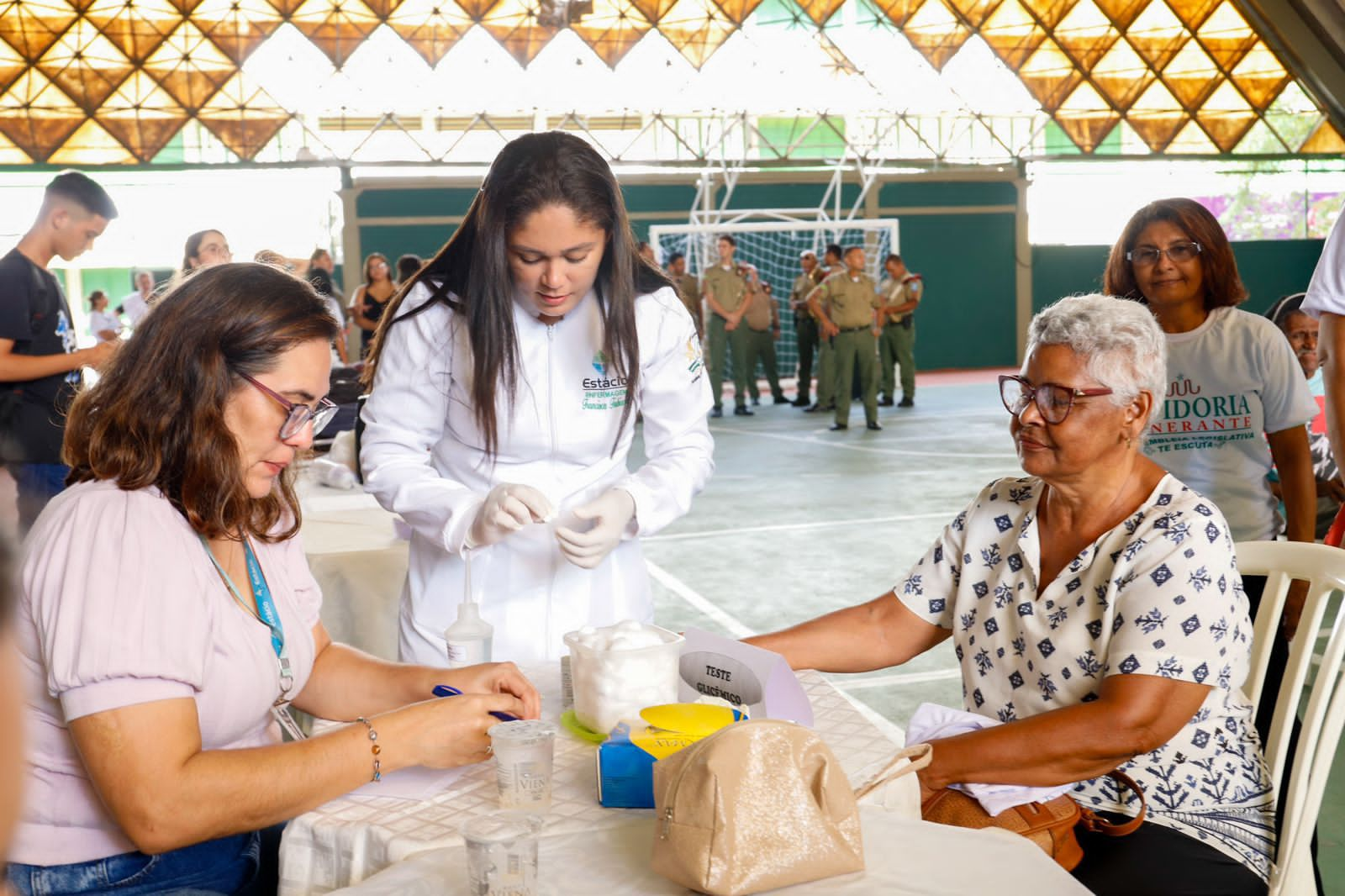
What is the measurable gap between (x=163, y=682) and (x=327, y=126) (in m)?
17.3

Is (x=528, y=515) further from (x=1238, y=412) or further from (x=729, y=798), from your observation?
(x=1238, y=412)

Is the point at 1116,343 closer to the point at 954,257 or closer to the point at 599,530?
the point at 599,530

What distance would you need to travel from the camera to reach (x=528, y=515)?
205 cm

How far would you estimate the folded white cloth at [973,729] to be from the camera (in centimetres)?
181

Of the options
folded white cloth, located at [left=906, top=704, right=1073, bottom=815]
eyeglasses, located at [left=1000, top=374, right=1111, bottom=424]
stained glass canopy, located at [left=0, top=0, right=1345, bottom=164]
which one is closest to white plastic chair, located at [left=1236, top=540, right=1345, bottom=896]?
folded white cloth, located at [left=906, top=704, right=1073, bottom=815]

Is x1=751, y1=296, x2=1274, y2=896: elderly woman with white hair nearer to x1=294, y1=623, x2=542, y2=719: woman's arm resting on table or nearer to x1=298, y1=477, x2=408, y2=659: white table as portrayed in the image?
x1=294, y1=623, x2=542, y2=719: woman's arm resting on table

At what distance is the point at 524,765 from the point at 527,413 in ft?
3.11

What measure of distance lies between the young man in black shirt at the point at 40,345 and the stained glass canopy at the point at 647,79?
440 inches

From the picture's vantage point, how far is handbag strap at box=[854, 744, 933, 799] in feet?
4.84

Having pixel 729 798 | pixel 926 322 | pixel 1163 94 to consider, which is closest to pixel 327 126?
pixel 926 322

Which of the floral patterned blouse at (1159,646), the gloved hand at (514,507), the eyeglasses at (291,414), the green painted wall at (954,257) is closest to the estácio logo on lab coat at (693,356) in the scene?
the gloved hand at (514,507)

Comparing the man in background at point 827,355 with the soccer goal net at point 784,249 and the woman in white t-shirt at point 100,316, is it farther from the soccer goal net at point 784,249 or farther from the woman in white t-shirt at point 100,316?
the woman in white t-shirt at point 100,316

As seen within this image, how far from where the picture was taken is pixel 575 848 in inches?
54.9

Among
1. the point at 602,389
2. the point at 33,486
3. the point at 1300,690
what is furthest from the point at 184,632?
the point at 33,486
